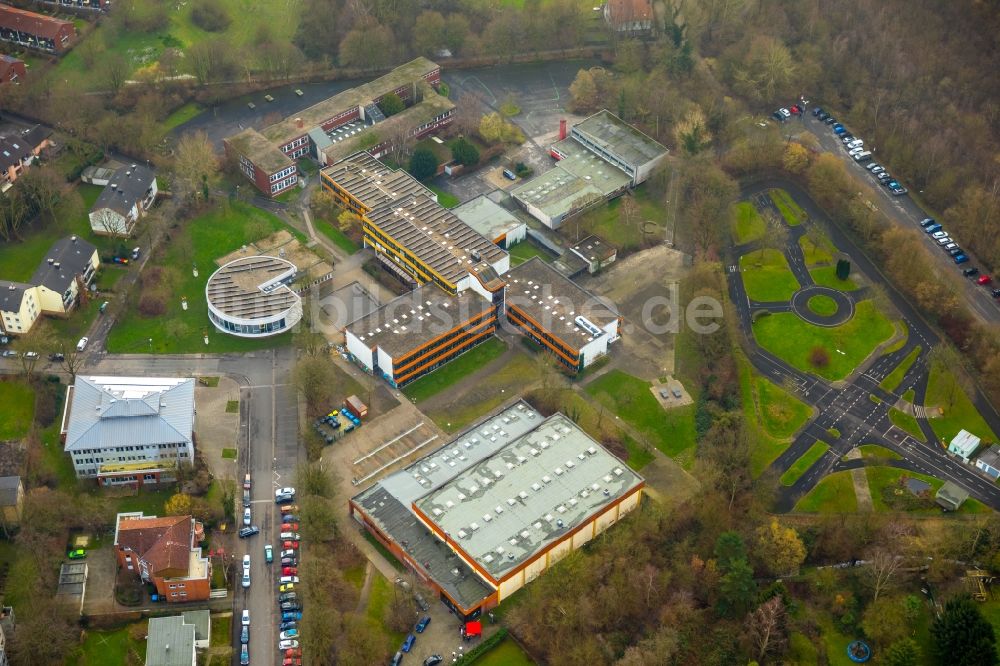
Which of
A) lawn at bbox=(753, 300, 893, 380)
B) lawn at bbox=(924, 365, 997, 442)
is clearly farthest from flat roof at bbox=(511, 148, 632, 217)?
lawn at bbox=(924, 365, 997, 442)

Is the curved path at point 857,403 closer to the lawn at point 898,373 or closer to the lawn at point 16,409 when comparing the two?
the lawn at point 898,373

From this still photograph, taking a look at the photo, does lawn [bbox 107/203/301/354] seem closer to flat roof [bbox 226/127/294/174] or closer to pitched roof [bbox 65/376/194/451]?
flat roof [bbox 226/127/294/174]

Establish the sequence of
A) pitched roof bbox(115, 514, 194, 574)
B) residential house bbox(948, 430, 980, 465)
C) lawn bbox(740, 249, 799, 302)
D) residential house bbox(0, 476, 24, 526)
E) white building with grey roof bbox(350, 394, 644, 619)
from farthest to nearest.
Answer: lawn bbox(740, 249, 799, 302), residential house bbox(948, 430, 980, 465), residential house bbox(0, 476, 24, 526), white building with grey roof bbox(350, 394, 644, 619), pitched roof bbox(115, 514, 194, 574)

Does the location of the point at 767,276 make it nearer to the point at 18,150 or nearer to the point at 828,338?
the point at 828,338

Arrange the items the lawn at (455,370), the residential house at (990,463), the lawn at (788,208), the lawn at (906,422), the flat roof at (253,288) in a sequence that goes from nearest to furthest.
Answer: the residential house at (990,463)
the lawn at (906,422)
the lawn at (455,370)
the flat roof at (253,288)
the lawn at (788,208)

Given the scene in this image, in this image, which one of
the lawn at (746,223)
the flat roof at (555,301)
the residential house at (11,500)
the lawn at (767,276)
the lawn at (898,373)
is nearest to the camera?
the residential house at (11,500)

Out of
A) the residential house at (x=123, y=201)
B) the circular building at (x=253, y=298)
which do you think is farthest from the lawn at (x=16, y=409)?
the residential house at (x=123, y=201)
